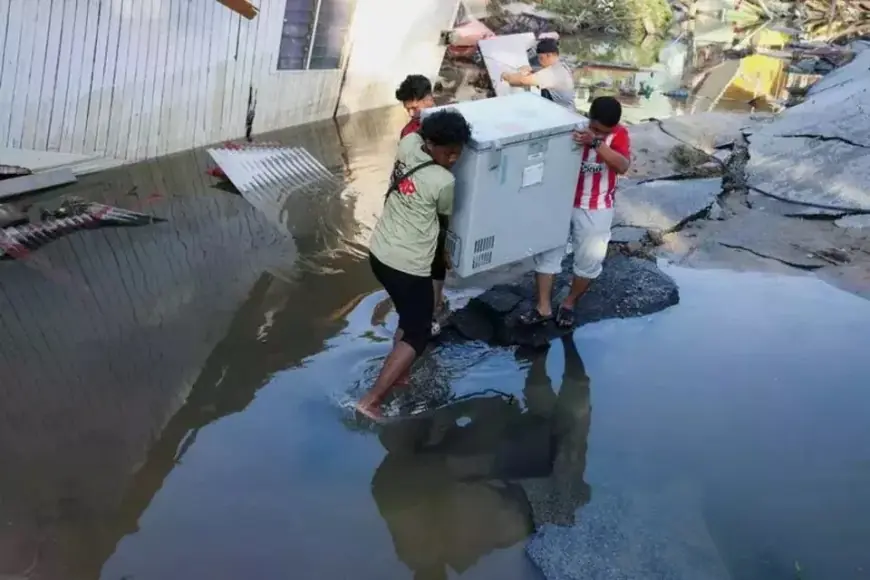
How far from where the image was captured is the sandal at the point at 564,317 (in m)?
5.69

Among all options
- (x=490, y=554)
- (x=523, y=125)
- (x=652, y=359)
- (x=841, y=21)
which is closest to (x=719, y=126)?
(x=652, y=359)

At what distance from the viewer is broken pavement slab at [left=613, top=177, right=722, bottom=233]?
24.9ft

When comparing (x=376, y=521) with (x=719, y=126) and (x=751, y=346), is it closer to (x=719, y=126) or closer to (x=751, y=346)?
(x=751, y=346)

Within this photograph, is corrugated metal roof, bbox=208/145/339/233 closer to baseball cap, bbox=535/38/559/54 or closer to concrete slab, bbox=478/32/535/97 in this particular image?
baseball cap, bbox=535/38/559/54

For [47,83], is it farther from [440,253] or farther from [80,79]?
[440,253]

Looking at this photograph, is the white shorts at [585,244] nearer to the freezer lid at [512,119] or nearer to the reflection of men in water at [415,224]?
the freezer lid at [512,119]

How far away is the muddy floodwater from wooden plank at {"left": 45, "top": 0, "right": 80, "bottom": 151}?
58.9 inches

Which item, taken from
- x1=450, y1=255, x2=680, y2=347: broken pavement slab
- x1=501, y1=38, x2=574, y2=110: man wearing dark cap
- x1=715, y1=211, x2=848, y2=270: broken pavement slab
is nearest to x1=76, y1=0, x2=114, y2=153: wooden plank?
x1=501, y1=38, x2=574, y2=110: man wearing dark cap

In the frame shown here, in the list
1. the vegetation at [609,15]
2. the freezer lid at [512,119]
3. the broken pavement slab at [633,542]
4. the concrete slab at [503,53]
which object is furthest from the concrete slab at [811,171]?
the vegetation at [609,15]

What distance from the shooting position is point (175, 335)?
5.58 meters

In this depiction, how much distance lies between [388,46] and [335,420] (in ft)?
25.9

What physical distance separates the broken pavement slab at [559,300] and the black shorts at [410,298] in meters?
1.03

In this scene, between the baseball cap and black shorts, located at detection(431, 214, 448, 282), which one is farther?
the baseball cap

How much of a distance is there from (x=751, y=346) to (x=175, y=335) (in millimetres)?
4052
